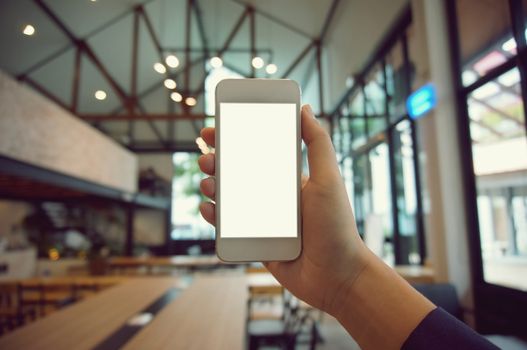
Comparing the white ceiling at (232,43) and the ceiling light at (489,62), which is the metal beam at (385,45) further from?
the ceiling light at (489,62)

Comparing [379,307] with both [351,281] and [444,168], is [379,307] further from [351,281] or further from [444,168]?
[444,168]

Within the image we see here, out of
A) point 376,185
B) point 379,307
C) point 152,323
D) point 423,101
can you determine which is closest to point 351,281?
point 379,307

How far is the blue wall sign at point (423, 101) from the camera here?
133 inches

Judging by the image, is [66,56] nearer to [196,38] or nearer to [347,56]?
[196,38]

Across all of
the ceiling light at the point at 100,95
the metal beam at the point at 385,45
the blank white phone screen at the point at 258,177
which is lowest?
the blank white phone screen at the point at 258,177

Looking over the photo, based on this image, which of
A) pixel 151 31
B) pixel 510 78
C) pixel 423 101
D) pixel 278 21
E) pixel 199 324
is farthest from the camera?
pixel 151 31

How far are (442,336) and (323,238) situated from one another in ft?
0.93

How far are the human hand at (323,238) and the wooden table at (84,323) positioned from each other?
4.72 ft

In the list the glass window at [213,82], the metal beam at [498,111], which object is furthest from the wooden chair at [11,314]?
the metal beam at [498,111]

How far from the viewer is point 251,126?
88 cm

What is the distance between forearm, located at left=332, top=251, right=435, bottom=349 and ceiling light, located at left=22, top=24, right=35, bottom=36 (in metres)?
2.80

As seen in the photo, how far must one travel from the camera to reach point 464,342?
1.61 feet

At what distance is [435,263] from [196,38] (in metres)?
7.07

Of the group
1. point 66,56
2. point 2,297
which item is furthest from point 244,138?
point 2,297
